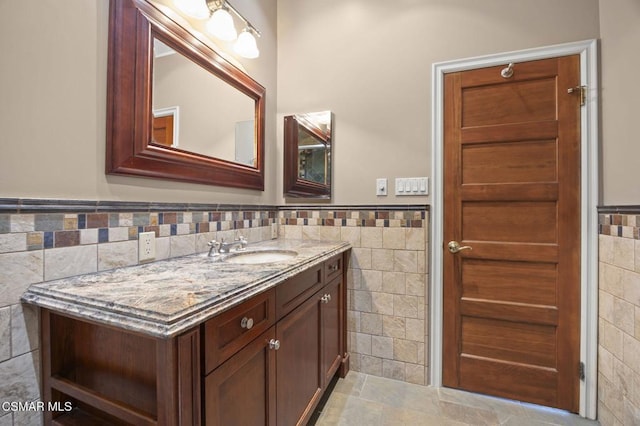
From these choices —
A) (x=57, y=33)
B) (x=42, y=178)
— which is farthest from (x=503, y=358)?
(x=57, y=33)

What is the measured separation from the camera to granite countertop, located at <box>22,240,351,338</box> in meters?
0.64

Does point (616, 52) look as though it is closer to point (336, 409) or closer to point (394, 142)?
point (394, 142)

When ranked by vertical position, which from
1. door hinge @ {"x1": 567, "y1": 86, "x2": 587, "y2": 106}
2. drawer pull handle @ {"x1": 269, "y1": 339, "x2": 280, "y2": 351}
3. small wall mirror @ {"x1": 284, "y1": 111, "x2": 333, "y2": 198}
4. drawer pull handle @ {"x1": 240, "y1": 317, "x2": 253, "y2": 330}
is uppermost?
door hinge @ {"x1": 567, "y1": 86, "x2": 587, "y2": 106}

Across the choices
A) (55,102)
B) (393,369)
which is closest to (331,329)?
(393,369)

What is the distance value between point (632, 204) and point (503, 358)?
1033mm

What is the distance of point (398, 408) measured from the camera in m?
1.62

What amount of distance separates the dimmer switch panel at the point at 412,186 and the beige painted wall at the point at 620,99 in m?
0.87

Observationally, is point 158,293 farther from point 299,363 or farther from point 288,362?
point 299,363

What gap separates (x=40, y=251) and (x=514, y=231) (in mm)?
2108

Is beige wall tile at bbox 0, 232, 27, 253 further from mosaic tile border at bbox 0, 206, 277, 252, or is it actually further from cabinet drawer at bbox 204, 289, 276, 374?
cabinet drawer at bbox 204, 289, 276, 374

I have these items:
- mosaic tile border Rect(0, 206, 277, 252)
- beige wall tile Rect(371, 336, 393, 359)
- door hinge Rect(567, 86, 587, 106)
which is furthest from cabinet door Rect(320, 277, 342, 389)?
door hinge Rect(567, 86, 587, 106)

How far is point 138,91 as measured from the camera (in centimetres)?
111

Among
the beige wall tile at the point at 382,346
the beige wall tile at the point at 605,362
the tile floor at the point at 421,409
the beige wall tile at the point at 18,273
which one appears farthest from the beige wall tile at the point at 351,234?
the beige wall tile at the point at 18,273

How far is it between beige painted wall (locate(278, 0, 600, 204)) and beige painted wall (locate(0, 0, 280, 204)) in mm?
1263
